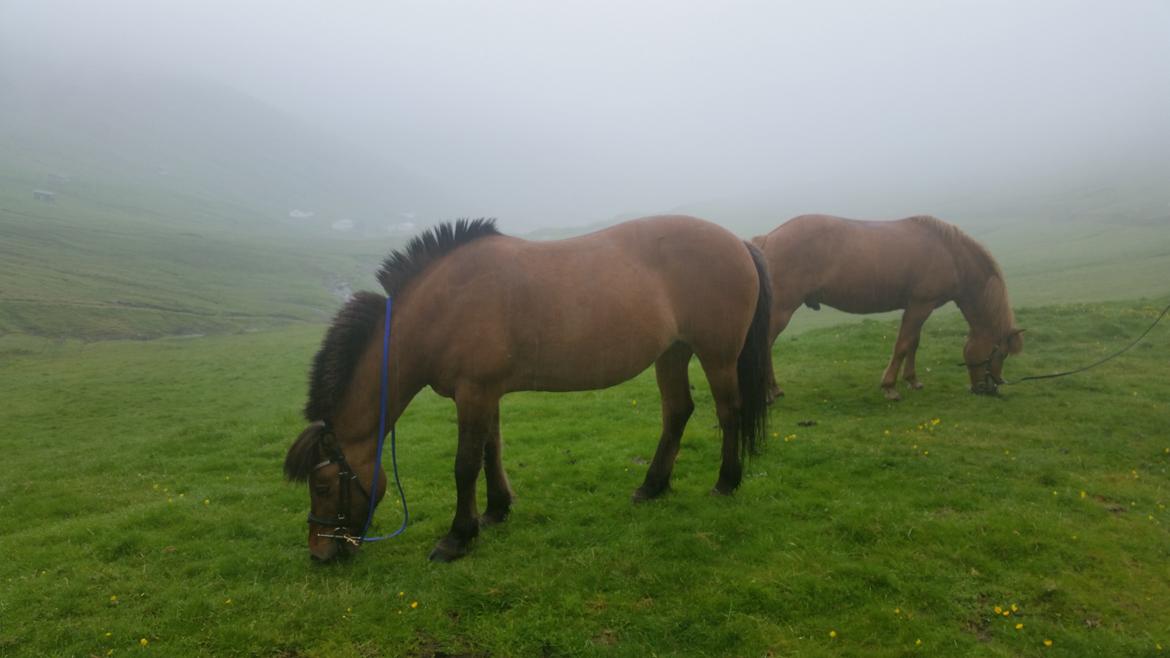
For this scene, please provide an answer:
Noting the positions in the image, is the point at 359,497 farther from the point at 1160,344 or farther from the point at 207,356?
the point at 207,356

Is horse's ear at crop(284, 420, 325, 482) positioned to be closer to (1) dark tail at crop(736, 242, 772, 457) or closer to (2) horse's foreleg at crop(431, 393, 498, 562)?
(2) horse's foreleg at crop(431, 393, 498, 562)

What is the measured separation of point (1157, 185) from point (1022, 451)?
107m

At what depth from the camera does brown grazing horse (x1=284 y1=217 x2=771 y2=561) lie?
4.89 metres

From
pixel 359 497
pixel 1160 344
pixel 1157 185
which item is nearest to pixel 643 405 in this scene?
pixel 359 497

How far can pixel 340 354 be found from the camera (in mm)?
4898

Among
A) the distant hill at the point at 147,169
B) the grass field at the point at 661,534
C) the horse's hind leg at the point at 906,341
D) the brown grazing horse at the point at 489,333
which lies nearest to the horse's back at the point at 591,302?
the brown grazing horse at the point at 489,333

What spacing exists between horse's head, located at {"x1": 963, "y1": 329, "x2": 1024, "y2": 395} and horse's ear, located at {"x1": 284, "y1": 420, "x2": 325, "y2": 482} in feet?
29.7

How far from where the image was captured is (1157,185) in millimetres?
83875

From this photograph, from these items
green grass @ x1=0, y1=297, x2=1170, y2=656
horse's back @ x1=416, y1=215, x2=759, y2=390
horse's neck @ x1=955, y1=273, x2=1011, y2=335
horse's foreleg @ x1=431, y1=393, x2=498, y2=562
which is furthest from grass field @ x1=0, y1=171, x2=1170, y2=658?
horse's back @ x1=416, y1=215, x2=759, y2=390

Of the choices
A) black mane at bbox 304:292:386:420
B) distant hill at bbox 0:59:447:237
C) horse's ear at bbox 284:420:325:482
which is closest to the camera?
horse's ear at bbox 284:420:325:482

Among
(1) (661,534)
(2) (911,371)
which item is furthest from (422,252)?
(2) (911,371)

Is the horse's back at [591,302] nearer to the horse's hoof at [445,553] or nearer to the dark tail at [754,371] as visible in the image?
the dark tail at [754,371]

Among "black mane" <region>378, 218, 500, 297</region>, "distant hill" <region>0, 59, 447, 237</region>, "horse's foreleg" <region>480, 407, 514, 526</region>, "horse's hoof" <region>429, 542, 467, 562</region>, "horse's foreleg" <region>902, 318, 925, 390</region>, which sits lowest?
"horse's hoof" <region>429, 542, 467, 562</region>

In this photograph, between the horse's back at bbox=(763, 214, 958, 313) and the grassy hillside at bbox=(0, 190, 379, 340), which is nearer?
the horse's back at bbox=(763, 214, 958, 313)
